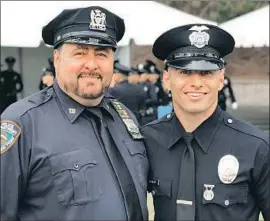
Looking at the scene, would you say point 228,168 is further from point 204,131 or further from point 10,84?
point 10,84

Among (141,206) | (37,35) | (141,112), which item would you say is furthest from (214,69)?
(37,35)

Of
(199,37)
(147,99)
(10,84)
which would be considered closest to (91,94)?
(199,37)

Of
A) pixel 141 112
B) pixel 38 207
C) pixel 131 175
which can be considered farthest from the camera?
pixel 141 112

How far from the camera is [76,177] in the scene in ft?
6.66

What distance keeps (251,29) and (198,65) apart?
7668mm

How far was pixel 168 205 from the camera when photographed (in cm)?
228

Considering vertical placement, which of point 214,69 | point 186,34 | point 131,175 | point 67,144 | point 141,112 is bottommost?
point 141,112

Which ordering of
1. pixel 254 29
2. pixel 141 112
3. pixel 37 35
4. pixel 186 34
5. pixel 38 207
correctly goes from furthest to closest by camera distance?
pixel 254 29
pixel 37 35
pixel 141 112
pixel 186 34
pixel 38 207

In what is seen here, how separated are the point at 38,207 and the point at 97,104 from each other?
498 millimetres

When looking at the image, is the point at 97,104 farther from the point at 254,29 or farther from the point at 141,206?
the point at 254,29

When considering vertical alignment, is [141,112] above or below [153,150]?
below

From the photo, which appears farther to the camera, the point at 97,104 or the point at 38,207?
the point at 97,104

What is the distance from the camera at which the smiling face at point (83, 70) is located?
212 centimetres

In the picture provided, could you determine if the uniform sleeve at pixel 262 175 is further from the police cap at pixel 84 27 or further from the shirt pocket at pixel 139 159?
the police cap at pixel 84 27
